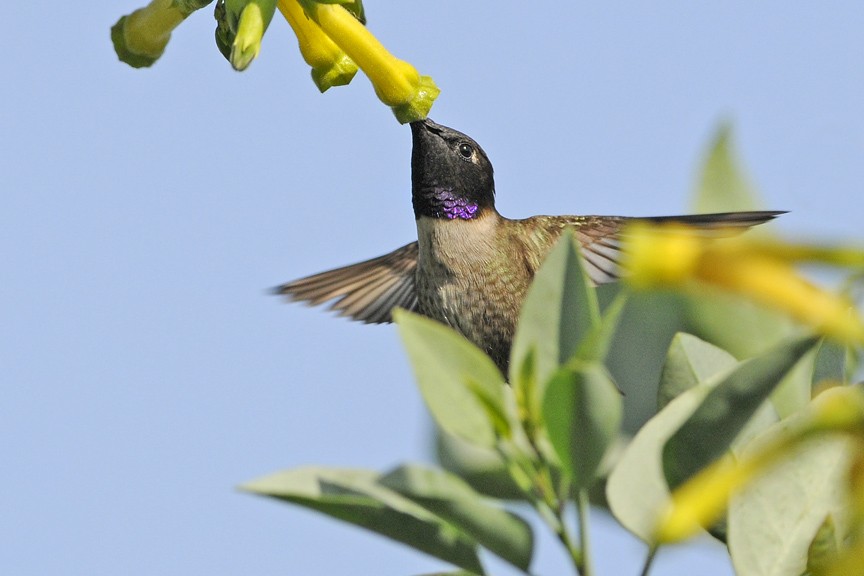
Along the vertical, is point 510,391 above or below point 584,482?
above

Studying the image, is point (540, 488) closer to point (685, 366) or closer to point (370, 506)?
point (370, 506)

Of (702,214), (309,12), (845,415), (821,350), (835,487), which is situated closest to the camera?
(845,415)

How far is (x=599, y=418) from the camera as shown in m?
1.68

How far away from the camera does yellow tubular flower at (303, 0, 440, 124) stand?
8.87 feet

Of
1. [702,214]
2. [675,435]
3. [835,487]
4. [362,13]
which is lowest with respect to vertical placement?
[835,487]

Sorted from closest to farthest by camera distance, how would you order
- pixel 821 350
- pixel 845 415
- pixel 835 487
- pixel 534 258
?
pixel 845 415, pixel 835 487, pixel 821 350, pixel 534 258

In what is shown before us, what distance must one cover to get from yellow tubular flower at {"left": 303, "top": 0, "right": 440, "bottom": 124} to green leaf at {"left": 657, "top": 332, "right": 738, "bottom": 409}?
3.17 feet

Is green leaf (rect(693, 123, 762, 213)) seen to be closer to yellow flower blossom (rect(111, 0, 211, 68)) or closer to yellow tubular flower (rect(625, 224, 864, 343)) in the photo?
yellow flower blossom (rect(111, 0, 211, 68))

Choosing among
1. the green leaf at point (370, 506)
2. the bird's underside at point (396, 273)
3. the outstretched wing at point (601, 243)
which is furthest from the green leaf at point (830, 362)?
the bird's underside at point (396, 273)

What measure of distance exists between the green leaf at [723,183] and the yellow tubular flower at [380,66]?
23.9 inches

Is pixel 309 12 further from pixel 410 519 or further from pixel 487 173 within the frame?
pixel 487 173

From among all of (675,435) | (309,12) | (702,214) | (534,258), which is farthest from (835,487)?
(534,258)

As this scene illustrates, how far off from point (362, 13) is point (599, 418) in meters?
1.36

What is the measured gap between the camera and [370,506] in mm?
1763
